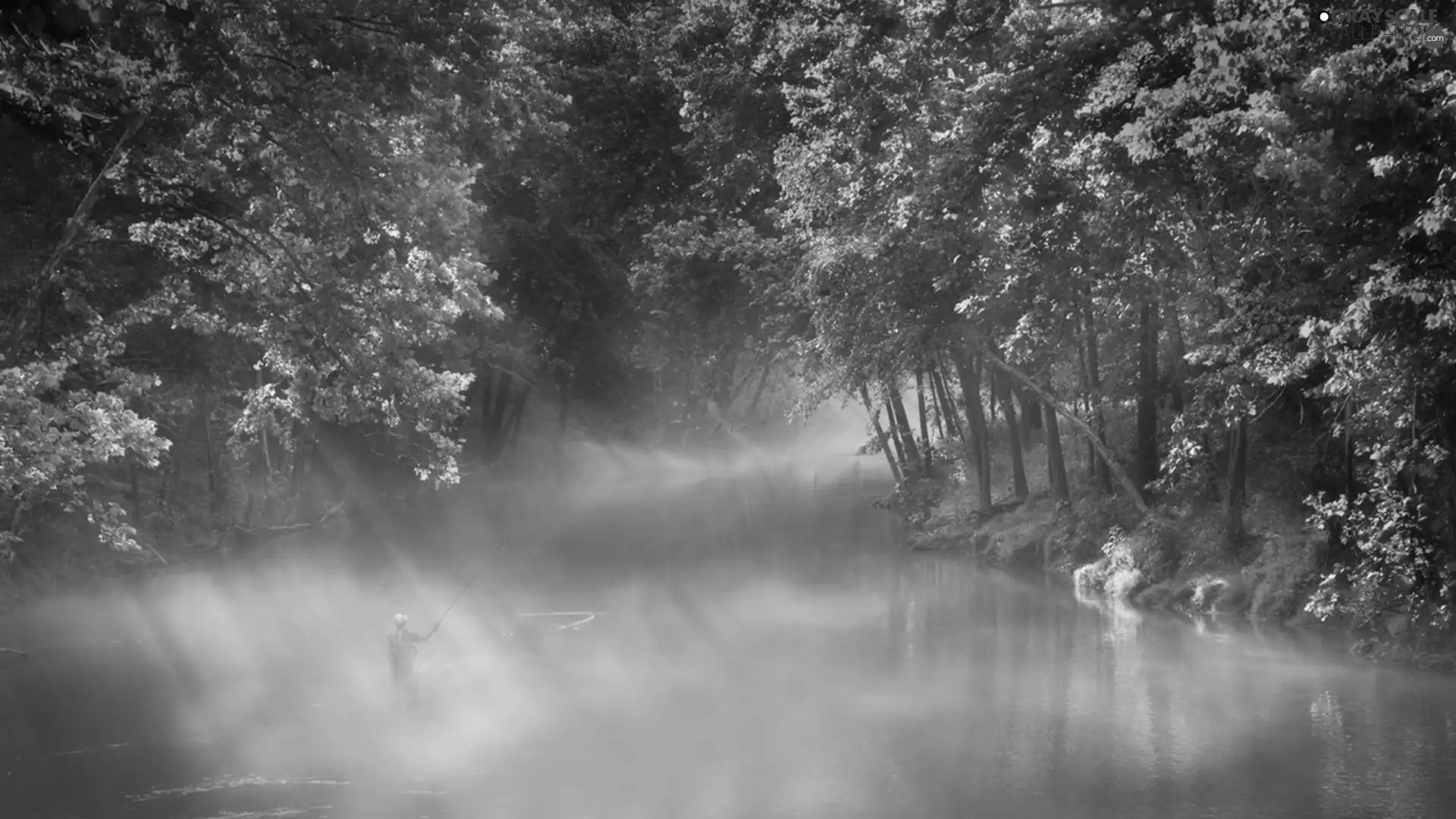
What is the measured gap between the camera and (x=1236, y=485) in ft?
89.2

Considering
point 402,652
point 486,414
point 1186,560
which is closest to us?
point 402,652

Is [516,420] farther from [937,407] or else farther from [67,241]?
[67,241]

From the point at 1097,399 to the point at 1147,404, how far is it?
6.85 ft

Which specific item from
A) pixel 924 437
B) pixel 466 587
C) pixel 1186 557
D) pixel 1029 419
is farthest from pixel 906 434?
pixel 466 587

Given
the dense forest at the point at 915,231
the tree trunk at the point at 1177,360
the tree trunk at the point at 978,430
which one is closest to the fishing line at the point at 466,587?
the dense forest at the point at 915,231

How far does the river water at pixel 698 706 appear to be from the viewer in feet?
59.8

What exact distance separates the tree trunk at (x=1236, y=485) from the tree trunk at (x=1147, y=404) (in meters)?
1.51

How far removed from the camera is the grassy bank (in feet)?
81.7

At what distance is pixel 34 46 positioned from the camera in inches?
603

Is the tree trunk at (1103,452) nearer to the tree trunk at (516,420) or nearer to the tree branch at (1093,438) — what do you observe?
the tree branch at (1093,438)

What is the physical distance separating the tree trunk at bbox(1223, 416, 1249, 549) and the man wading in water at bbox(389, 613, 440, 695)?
48.2 ft

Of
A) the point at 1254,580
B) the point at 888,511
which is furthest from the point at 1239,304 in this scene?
the point at 888,511

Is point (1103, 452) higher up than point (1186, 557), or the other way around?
point (1103, 452)

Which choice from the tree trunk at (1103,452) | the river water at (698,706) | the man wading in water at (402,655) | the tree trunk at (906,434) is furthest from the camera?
the tree trunk at (906,434)
